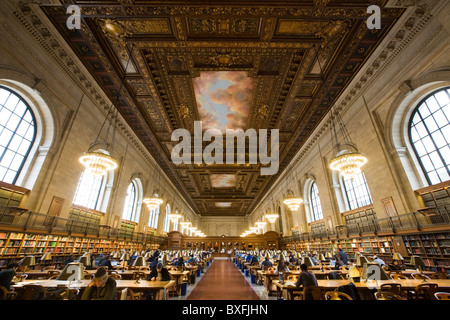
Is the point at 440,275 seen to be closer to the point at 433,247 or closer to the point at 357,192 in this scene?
the point at 433,247

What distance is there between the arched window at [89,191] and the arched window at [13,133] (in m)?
2.38

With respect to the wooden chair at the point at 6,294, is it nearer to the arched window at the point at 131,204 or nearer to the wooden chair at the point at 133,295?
the wooden chair at the point at 133,295

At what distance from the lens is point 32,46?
5891 millimetres

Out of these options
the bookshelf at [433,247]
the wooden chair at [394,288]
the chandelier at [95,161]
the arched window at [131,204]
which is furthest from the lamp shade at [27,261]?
the bookshelf at [433,247]

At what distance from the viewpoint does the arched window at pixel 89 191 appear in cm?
859

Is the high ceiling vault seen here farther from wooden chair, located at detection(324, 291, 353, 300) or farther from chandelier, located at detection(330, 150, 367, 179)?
wooden chair, located at detection(324, 291, 353, 300)

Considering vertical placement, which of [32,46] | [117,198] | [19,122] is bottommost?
[117,198]

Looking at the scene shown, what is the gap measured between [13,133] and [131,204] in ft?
26.1

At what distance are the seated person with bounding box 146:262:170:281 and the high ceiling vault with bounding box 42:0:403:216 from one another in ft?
20.9

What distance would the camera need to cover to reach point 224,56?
6895 mm
